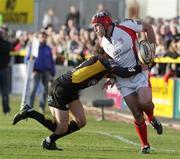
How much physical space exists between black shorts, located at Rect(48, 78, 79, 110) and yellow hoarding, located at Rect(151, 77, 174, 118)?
9.97 metres

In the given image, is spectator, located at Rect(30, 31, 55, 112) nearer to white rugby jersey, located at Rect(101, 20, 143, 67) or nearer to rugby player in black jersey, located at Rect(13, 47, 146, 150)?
rugby player in black jersey, located at Rect(13, 47, 146, 150)

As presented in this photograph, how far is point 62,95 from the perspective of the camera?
14117 millimetres

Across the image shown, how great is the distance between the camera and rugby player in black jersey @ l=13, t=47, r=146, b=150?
13.9m

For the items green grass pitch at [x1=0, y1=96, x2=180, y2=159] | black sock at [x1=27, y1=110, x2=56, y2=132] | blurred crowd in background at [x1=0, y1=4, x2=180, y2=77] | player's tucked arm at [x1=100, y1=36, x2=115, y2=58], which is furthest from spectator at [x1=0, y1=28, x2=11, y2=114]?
player's tucked arm at [x1=100, y1=36, x2=115, y2=58]

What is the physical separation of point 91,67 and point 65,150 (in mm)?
1470

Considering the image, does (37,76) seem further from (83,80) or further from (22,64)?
(83,80)

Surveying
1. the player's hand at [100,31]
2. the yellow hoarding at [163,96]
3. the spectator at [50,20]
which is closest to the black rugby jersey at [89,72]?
the player's hand at [100,31]

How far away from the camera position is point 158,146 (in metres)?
15.9

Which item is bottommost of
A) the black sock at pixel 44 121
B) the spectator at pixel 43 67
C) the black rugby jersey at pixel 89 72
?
the spectator at pixel 43 67

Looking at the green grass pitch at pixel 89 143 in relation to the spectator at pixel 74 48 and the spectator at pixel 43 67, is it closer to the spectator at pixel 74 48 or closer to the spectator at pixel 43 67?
the spectator at pixel 43 67

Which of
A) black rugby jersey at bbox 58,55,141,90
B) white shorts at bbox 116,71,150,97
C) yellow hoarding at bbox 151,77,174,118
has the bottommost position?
yellow hoarding at bbox 151,77,174,118

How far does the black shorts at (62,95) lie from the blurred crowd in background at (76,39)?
9823 millimetres

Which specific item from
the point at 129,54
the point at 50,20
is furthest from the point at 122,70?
the point at 50,20

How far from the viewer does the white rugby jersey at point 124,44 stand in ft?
46.8
